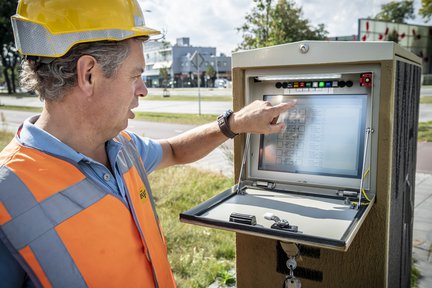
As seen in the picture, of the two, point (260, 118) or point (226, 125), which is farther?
point (226, 125)

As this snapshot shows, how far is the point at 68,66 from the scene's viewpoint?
132 centimetres

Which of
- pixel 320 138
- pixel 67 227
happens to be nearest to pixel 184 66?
pixel 320 138

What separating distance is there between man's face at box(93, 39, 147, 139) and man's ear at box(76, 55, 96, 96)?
29mm

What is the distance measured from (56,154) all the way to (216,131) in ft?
2.93

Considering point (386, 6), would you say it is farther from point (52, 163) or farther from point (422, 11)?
point (52, 163)

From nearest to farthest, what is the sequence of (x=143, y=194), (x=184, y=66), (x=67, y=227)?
(x=67, y=227) < (x=143, y=194) < (x=184, y=66)

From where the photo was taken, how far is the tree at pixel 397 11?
101ft

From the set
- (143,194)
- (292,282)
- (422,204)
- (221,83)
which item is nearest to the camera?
(143,194)

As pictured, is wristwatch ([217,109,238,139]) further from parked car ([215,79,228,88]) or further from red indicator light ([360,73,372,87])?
parked car ([215,79,228,88])

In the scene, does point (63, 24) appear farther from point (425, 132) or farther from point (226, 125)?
point (425, 132)

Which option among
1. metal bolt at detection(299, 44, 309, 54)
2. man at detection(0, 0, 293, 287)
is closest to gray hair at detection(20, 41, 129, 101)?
man at detection(0, 0, 293, 287)

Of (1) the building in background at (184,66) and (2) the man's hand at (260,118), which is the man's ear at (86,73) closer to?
(2) the man's hand at (260,118)

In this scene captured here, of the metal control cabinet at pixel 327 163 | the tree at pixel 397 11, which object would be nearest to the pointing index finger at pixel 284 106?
the metal control cabinet at pixel 327 163

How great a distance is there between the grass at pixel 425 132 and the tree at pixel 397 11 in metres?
24.2
